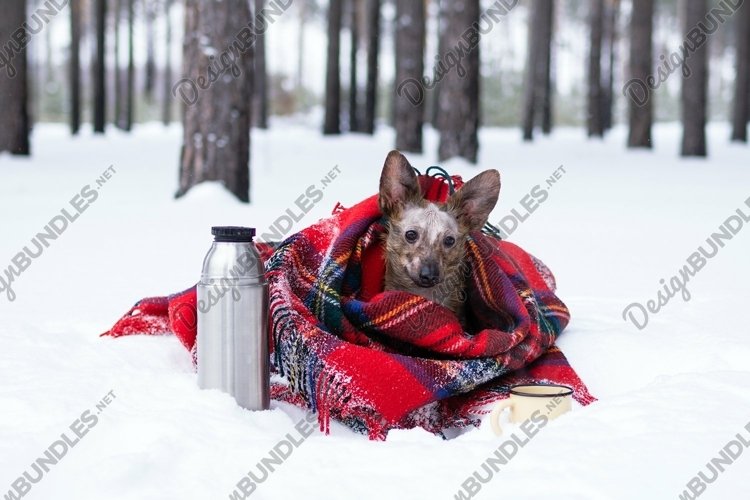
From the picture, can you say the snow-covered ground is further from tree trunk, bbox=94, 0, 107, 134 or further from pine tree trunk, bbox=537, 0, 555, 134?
pine tree trunk, bbox=537, 0, 555, 134

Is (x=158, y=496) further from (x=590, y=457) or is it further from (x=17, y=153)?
(x=17, y=153)

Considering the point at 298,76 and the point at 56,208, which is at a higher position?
the point at 298,76

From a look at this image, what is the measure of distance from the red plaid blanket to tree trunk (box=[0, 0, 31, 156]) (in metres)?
10.0

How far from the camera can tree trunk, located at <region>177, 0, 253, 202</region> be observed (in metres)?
8.84

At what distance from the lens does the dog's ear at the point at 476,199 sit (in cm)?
405

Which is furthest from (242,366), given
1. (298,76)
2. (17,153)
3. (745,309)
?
(298,76)

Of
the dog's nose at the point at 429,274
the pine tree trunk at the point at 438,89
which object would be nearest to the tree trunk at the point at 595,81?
the pine tree trunk at the point at 438,89

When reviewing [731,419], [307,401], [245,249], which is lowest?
[307,401]

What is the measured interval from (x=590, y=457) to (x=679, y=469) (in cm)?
27

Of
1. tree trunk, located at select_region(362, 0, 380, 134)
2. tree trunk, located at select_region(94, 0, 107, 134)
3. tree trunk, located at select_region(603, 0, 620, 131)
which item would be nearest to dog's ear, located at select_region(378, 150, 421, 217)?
tree trunk, located at select_region(362, 0, 380, 134)

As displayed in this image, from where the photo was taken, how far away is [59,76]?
5762 cm

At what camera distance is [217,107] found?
8.92 m

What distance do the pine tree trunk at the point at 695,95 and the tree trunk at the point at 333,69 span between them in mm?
8524

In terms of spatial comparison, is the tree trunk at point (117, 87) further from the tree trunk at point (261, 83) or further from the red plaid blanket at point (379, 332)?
the red plaid blanket at point (379, 332)
